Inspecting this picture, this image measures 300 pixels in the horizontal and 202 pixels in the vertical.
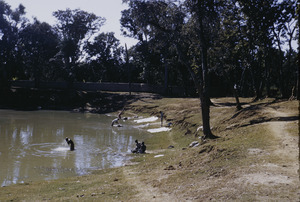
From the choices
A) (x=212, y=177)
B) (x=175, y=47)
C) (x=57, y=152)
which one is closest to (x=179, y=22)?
(x=175, y=47)

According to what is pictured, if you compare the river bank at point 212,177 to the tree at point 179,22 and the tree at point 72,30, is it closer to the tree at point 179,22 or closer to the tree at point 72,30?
the tree at point 179,22

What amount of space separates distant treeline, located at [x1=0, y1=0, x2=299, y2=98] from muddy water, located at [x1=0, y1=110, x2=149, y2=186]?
29.7ft

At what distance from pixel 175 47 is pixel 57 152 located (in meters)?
12.4

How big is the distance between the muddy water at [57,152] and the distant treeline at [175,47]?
9049mm

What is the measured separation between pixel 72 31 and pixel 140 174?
6800 cm

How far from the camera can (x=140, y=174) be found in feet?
52.4

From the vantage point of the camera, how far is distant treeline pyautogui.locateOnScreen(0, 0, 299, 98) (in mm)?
21766

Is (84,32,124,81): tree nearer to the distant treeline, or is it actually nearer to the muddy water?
the distant treeline

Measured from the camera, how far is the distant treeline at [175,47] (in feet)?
71.4

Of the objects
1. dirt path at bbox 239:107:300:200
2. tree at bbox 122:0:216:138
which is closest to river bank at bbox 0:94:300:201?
dirt path at bbox 239:107:300:200

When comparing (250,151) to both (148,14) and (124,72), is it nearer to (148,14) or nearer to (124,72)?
(148,14)

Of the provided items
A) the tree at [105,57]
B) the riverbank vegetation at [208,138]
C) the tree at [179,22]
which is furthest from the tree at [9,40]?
the tree at [179,22]

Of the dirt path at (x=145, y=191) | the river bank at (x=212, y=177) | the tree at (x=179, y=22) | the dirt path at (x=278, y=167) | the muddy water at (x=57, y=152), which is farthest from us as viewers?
the tree at (x=179, y=22)

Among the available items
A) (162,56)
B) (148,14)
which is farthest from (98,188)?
(162,56)
